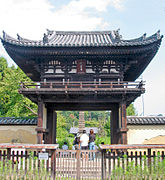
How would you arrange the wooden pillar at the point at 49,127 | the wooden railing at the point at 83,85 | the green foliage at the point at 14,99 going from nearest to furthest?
the wooden railing at the point at 83,85, the wooden pillar at the point at 49,127, the green foliage at the point at 14,99

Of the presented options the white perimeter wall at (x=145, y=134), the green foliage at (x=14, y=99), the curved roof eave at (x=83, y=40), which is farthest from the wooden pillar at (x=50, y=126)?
the green foliage at (x=14, y=99)

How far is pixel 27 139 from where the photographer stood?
45.0ft

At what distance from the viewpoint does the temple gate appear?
11727 millimetres

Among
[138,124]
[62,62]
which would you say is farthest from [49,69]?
[138,124]

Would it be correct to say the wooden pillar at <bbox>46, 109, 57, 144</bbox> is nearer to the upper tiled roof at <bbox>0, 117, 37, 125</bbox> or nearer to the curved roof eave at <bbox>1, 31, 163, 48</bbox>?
the upper tiled roof at <bbox>0, 117, 37, 125</bbox>

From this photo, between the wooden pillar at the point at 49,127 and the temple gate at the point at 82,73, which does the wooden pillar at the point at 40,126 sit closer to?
the temple gate at the point at 82,73

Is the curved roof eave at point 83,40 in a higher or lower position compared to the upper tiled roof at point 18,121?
higher

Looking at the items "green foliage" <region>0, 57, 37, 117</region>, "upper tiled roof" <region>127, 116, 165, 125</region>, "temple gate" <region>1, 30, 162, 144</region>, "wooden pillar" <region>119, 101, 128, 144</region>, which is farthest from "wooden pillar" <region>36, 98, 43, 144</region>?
"green foliage" <region>0, 57, 37, 117</region>

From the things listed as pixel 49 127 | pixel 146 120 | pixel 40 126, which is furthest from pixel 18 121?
pixel 146 120

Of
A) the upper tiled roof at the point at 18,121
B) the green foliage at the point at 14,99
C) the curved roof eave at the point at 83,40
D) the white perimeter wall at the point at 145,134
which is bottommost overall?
the white perimeter wall at the point at 145,134

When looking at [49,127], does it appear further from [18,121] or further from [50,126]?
[18,121]

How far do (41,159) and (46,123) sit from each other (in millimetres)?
6769

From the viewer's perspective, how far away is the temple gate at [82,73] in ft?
38.5

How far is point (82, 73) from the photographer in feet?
41.7
